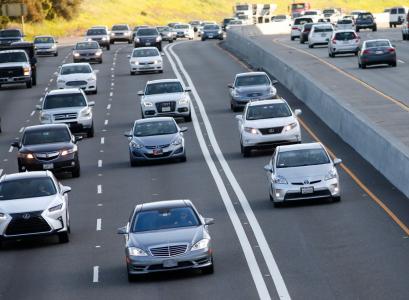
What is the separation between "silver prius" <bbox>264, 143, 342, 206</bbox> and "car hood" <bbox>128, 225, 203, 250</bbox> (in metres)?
7.62

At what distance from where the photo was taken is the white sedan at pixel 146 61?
72750 millimetres

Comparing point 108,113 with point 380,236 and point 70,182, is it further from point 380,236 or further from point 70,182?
point 380,236

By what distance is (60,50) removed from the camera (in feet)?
346

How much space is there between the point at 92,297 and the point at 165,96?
97.9 ft

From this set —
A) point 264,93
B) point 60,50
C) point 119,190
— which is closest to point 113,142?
point 264,93

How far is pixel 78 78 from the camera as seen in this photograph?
209ft

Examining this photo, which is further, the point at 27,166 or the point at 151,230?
the point at 27,166

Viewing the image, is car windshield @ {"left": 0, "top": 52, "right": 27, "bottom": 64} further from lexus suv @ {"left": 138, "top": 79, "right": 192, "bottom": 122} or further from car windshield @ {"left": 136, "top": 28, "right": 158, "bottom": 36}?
car windshield @ {"left": 136, "top": 28, "right": 158, "bottom": 36}

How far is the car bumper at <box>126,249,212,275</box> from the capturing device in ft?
71.6

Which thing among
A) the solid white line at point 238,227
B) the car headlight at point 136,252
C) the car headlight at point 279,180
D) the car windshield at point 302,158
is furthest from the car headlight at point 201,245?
the car windshield at point 302,158

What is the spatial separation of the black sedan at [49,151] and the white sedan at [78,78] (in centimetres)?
2383

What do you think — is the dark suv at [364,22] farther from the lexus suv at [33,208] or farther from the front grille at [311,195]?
the lexus suv at [33,208]

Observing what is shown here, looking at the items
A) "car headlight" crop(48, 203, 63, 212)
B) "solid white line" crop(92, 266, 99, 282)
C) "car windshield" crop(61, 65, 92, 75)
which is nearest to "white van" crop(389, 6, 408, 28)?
"car windshield" crop(61, 65, 92, 75)

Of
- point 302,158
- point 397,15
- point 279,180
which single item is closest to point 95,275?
point 279,180
